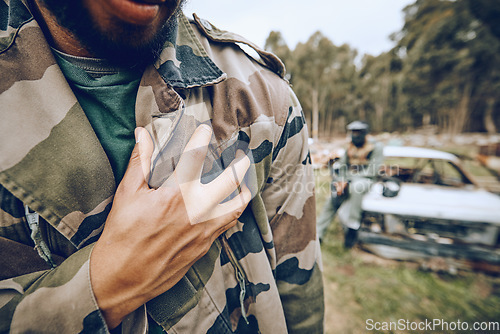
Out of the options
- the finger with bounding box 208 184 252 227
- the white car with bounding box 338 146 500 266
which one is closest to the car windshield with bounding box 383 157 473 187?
the white car with bounding box 338 146 500 266

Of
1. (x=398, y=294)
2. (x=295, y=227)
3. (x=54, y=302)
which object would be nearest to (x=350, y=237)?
(x=398, y=294)

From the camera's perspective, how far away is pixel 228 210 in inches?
30.4

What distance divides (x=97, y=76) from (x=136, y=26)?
0.26 meters

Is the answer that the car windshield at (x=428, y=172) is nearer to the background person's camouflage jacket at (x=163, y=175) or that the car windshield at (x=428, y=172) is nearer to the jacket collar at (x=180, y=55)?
the background person's camouflage jacket at (x=163, y=175)

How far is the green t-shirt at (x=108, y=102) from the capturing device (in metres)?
0.81

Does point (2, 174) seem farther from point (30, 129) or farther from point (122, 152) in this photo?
point (122, 152)

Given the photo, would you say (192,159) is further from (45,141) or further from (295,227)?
(295,227)

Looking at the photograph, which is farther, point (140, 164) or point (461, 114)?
point (461, 114)

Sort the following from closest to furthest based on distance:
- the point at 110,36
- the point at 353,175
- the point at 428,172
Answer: the point at 110,36 → the point at 353,175 → the point at 428,172

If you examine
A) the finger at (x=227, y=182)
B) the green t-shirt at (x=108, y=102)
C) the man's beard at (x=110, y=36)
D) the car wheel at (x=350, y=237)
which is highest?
the man's beard at (x=110, y=36)

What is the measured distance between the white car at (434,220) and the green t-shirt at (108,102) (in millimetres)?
4023

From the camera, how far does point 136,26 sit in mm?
736

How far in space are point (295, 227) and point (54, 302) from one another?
3.04ft

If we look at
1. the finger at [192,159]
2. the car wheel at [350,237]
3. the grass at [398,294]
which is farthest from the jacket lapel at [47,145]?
the car wheel at [350,237]
